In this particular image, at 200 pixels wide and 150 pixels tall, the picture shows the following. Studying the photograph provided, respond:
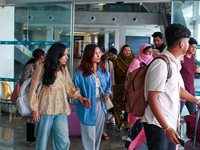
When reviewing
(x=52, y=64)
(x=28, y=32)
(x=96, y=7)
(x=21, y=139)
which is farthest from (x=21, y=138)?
(x=96, y=7)

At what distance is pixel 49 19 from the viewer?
636cm

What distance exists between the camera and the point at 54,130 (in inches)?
126

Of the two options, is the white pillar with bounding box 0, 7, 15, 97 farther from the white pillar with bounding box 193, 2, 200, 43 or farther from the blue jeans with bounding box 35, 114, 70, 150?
the white pillar with bounding box 193, 2, 200, 43

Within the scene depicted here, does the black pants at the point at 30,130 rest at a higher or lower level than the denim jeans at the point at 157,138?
lower

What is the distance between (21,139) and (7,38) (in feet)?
11.3

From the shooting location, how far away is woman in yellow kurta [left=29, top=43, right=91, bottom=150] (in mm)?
3053

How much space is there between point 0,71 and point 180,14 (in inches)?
204

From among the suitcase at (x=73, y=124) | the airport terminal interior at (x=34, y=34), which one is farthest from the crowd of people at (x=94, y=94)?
the airport terminal interior at (x=34, y=34)

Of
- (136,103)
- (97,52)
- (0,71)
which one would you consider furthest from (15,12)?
(136,103)

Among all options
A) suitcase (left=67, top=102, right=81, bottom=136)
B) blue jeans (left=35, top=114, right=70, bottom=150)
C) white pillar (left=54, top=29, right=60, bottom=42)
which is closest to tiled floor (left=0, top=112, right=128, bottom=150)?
suitcase (left=67, top=102, right=81, bottom=136)

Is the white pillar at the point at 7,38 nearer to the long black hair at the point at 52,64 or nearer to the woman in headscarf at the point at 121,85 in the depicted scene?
the woman in headscarf at the point at 121,85

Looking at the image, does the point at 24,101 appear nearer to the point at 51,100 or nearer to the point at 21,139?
the point at 51,100

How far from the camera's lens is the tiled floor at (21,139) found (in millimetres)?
4484

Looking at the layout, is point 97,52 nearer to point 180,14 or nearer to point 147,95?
point 147,95
